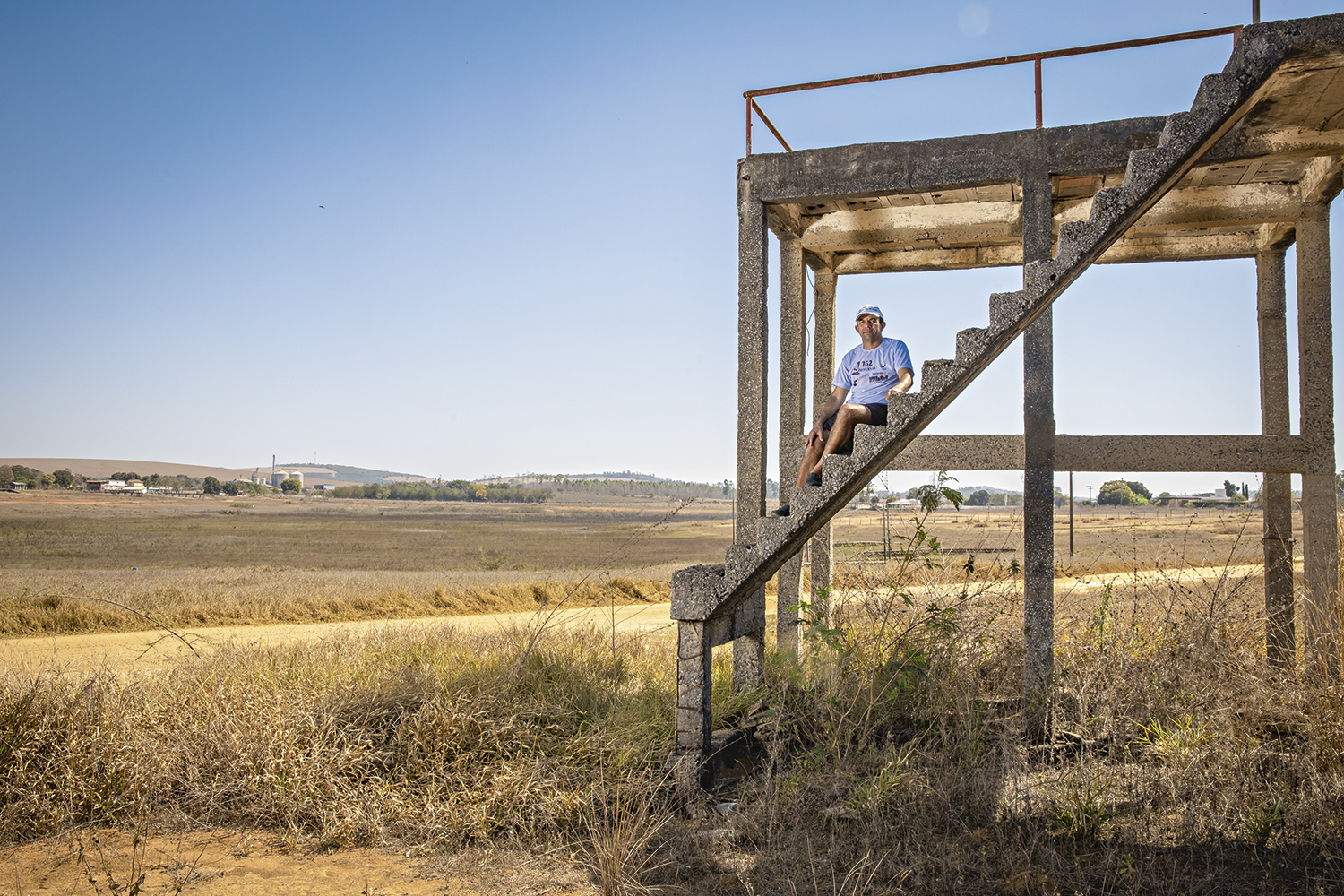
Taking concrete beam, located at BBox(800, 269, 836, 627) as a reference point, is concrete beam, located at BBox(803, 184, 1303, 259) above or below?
above

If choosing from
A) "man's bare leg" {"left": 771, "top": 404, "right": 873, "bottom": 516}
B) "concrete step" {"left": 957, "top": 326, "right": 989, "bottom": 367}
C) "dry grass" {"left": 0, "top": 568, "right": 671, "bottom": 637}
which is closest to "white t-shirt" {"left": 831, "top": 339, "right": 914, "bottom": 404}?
"man's bare leg" {"left": 771, "top": 404, "right": 873, "bottom": 516}

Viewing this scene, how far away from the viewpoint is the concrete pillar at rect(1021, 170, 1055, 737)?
7586 millimetres

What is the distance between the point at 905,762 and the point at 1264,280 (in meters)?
7.89

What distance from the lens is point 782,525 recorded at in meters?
6.49

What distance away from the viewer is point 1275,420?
972 cm

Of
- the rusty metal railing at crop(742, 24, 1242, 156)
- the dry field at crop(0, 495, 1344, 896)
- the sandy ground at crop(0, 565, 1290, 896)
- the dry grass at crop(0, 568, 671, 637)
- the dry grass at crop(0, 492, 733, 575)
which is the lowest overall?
the dry grass at crop(0, 492, 733, 575)

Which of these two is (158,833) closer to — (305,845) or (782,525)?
(305,845)

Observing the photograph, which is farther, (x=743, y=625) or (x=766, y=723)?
(x=743, y=625)

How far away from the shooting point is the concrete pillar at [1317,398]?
8195mm

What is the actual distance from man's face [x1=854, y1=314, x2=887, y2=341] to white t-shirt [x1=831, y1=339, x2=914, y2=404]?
10cm

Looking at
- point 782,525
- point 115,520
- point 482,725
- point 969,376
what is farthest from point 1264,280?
point 115,520

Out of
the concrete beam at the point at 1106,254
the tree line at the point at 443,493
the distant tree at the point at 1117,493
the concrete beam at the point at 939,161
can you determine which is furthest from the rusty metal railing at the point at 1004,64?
the tree line at the point at 443,493

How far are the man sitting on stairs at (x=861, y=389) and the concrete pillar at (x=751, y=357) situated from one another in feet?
3.33

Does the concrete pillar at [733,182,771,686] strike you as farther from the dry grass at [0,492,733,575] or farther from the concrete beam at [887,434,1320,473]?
the dry grass at [0,492,733,575]
